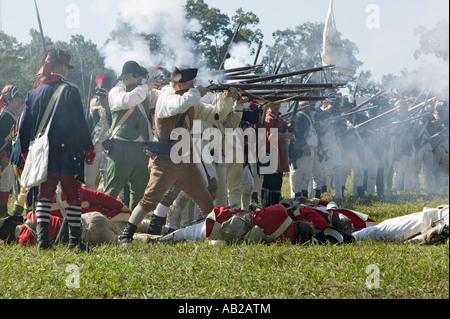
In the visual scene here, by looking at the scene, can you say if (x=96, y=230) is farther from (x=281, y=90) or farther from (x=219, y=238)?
(x=281, y=90)

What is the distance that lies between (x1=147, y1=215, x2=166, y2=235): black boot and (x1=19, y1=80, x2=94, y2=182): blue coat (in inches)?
Result: 47.1

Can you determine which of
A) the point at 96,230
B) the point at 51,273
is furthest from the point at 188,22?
the point at 51,273

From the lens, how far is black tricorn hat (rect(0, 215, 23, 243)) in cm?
649

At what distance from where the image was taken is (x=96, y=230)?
20.8 feet

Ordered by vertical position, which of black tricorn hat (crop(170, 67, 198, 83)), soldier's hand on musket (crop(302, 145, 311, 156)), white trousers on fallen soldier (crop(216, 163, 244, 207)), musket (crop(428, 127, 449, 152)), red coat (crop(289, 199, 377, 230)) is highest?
black tricorn hat (crop(170, 67, 198, 83))

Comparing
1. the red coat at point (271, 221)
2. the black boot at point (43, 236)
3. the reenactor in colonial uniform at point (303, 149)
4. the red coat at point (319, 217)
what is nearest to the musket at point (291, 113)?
the reenactor in colonial uniform at point (303, 149)

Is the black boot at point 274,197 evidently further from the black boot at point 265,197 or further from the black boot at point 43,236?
the black boot at point 43,236

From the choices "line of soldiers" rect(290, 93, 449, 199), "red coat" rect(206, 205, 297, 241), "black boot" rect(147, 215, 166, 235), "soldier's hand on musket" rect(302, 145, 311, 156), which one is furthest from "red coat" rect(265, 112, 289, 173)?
"red coat" rect(206, 205, 297, 241)

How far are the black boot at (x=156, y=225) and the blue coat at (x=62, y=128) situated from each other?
1.20m

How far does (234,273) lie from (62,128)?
2.22 meters

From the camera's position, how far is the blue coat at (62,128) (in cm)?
586

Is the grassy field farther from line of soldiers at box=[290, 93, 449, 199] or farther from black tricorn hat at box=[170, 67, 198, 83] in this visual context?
line of soldiers at box=[290, 93, 449, 199]

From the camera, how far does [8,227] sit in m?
6.52

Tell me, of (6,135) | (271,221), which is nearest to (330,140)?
(6,135)
